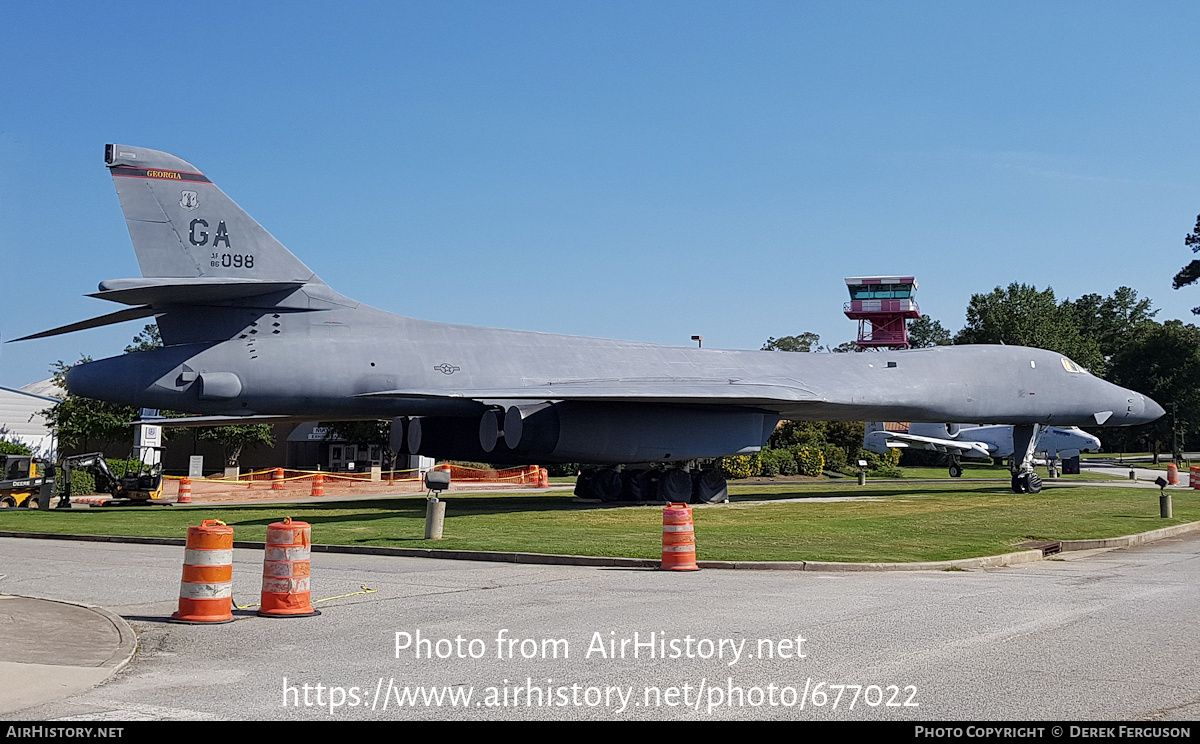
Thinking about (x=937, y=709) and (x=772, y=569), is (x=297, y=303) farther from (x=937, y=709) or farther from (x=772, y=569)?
(x=937, y=709)

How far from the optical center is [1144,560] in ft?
46.1

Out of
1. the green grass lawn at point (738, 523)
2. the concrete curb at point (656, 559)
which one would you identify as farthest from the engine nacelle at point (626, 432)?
the concrete curb at point (656, 559)

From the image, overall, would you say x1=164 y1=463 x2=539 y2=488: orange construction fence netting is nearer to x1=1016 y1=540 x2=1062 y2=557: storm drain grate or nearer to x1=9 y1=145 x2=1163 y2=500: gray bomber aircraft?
x1=9 y1=145 x2=1163 y2=500: gray bomber aircraft

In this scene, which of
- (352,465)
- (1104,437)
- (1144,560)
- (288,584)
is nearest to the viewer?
(288,584)

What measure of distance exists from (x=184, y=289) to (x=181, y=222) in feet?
5.76

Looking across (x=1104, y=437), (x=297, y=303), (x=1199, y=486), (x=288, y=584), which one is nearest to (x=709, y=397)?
(x=297, y=303)

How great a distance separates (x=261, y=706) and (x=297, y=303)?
1680 centimetres

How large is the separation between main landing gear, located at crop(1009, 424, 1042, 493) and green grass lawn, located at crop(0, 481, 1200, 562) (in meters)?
0.73

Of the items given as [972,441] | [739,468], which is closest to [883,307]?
[972,441]

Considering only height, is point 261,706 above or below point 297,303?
below

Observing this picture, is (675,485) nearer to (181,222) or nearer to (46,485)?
(181,222)

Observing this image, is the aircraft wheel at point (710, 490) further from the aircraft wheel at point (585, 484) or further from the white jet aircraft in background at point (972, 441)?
the white jet aircraft in background at point (972, 441)

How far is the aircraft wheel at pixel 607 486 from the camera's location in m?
26.8
